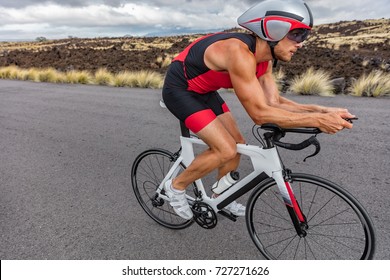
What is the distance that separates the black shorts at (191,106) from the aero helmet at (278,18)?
2.36ft

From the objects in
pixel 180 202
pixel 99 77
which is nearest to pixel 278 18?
pixel 180 202

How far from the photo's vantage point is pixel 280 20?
2.02 metres

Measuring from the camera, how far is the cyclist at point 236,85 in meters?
2.02

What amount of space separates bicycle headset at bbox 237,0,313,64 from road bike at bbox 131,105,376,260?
2.09ft

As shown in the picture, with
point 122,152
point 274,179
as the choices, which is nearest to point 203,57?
point 274,179

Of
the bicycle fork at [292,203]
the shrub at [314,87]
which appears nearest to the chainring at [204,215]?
the bicycle fork at [292,203]

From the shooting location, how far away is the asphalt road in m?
2.86

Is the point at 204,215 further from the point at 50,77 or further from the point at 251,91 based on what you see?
the point at 50,77

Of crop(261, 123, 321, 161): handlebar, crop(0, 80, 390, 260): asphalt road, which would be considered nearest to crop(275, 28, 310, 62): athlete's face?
crop(261, 123, 321, 161): handlebar

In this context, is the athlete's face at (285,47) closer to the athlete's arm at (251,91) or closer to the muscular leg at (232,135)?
the athlete's arm at (251,91)

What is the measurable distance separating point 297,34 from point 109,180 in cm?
308

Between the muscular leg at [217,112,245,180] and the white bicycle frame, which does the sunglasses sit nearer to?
the white bicycle frame
